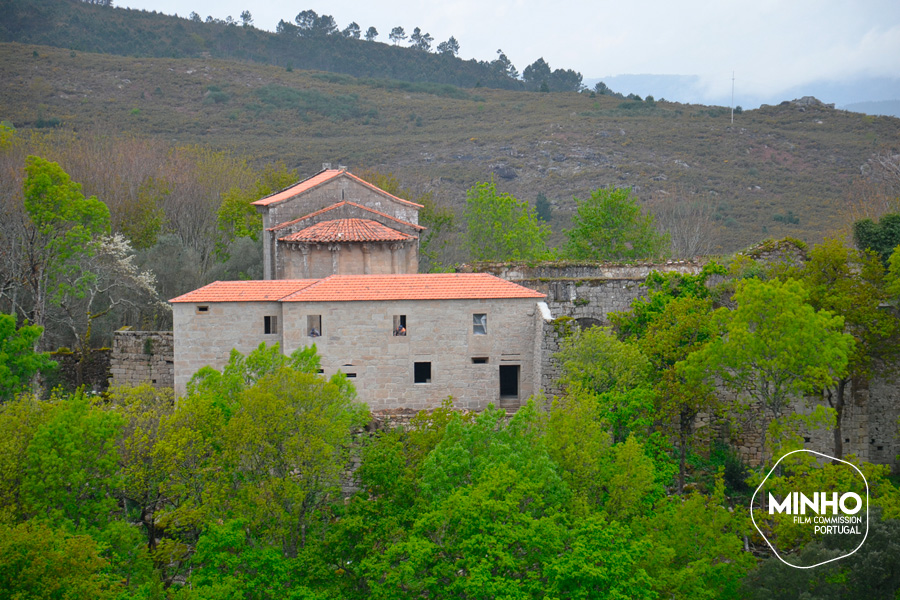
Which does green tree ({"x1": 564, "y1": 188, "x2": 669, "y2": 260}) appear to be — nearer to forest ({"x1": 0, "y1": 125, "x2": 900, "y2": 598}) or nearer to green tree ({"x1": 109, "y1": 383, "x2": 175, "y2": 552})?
forest ({"x1": 0, "y1": 125, "x2": 900, "y2": 598})

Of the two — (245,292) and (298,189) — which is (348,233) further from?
(298,189)

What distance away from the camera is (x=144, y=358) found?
34219 millimetres

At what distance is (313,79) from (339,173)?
93.6 meters

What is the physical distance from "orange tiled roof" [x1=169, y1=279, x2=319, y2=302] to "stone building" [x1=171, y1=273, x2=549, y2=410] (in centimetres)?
6

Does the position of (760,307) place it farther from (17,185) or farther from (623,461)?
(17,185)

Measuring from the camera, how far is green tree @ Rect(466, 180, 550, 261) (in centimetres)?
5075

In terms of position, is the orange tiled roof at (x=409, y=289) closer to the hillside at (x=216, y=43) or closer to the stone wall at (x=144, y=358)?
the stone wall at (x=144, y=358)

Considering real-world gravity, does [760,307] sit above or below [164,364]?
above

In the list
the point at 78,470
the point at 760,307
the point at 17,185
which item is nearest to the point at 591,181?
the point at 17,185

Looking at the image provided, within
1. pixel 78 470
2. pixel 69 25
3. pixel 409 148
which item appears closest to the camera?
pixel 78 470

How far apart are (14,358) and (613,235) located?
29.4 metres

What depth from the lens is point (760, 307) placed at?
82.7ft

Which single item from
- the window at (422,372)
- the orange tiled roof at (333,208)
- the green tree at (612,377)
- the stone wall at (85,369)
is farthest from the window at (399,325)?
the stone wall at (85,369)

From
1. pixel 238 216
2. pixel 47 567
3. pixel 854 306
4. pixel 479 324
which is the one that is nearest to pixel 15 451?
pixel 47 567
